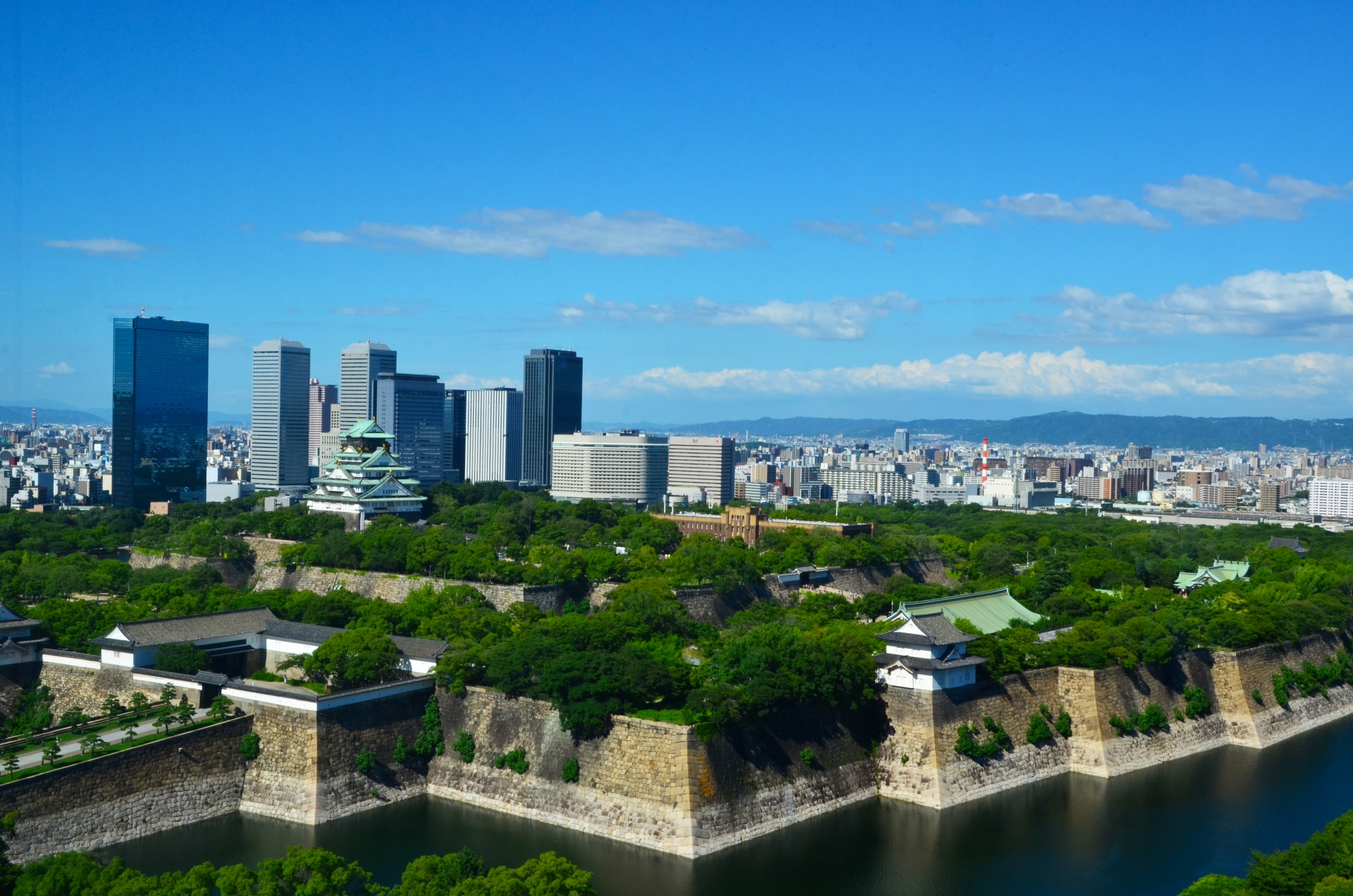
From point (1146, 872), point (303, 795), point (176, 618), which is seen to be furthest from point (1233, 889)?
point (176, 618)

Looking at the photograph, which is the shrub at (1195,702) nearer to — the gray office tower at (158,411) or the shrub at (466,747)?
the shrub at (466,747)

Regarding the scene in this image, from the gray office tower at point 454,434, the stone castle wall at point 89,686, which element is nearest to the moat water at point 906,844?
the stone castle wall at point 89,686

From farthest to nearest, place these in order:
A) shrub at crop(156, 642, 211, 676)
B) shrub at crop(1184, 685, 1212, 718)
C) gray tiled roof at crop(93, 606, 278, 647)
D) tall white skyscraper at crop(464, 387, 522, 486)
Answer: tall white skyscraper at crop(464, 387, 522, 486) → shrub at crop(1184, 685, 1212, 718) → gray tiled roof at crop(93, 606, 278, 647) → shrub at crop(156, 642, 211, 676)

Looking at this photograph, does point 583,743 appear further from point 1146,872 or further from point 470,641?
point 1146,872

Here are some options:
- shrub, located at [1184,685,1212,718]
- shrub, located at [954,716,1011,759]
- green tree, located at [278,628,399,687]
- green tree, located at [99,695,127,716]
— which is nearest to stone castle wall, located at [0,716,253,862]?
green tree, located at [99,695,127,716]

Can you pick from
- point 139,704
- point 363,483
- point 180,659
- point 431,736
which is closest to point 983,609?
point 431,736

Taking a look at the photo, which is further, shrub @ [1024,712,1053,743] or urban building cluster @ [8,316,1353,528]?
urban building cluster @ [8,316,1353,528]

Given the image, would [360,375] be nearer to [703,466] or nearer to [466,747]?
[703,466]

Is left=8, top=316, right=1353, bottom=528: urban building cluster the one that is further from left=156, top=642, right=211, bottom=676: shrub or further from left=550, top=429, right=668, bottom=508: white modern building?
left=156, top=642, right=211, bottom=676: shrub
